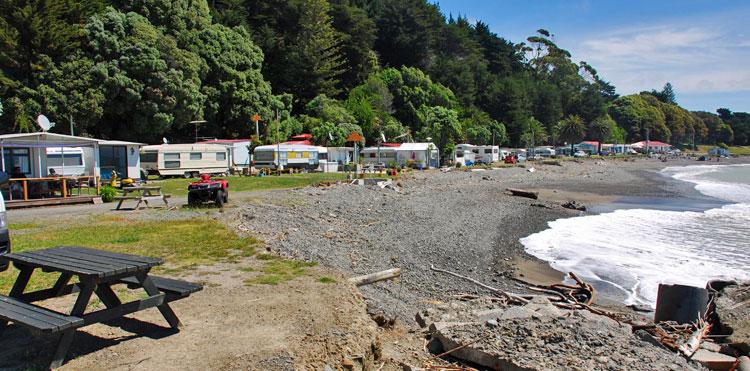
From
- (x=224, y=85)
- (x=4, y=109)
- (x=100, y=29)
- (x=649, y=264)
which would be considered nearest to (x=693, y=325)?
(x=649, y=264)

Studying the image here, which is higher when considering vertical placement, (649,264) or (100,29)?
(100,29)

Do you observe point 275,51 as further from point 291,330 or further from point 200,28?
point 291,330

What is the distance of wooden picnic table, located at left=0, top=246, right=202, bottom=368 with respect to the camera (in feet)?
13.5

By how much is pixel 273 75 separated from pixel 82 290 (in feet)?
205

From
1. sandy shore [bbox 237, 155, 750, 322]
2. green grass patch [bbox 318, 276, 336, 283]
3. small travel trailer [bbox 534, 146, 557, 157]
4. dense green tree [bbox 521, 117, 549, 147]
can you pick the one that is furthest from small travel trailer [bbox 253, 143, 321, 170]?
small travel trailer [bbox 534, 146, 557, 157]

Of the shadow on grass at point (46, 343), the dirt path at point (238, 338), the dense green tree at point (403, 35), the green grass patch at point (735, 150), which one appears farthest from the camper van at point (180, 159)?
the green grass patch at point (735, 150)

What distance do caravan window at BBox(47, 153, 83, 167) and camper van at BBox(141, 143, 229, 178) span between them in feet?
24.0

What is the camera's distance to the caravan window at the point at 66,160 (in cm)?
2312

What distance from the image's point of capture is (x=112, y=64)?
35375 millimetres

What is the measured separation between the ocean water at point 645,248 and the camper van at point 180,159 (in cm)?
2312

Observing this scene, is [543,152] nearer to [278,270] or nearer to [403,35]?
[403,35]

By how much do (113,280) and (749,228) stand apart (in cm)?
2229

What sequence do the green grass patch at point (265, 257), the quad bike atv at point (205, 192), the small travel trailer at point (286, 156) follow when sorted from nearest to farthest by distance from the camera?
the green grass patch at point (265, 257) → the quad bike atv at point (205, 192) → the small travel trailer at point (286, 156)

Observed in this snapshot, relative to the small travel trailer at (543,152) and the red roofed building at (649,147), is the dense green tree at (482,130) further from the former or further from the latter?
the red roofed building at (649,147)
